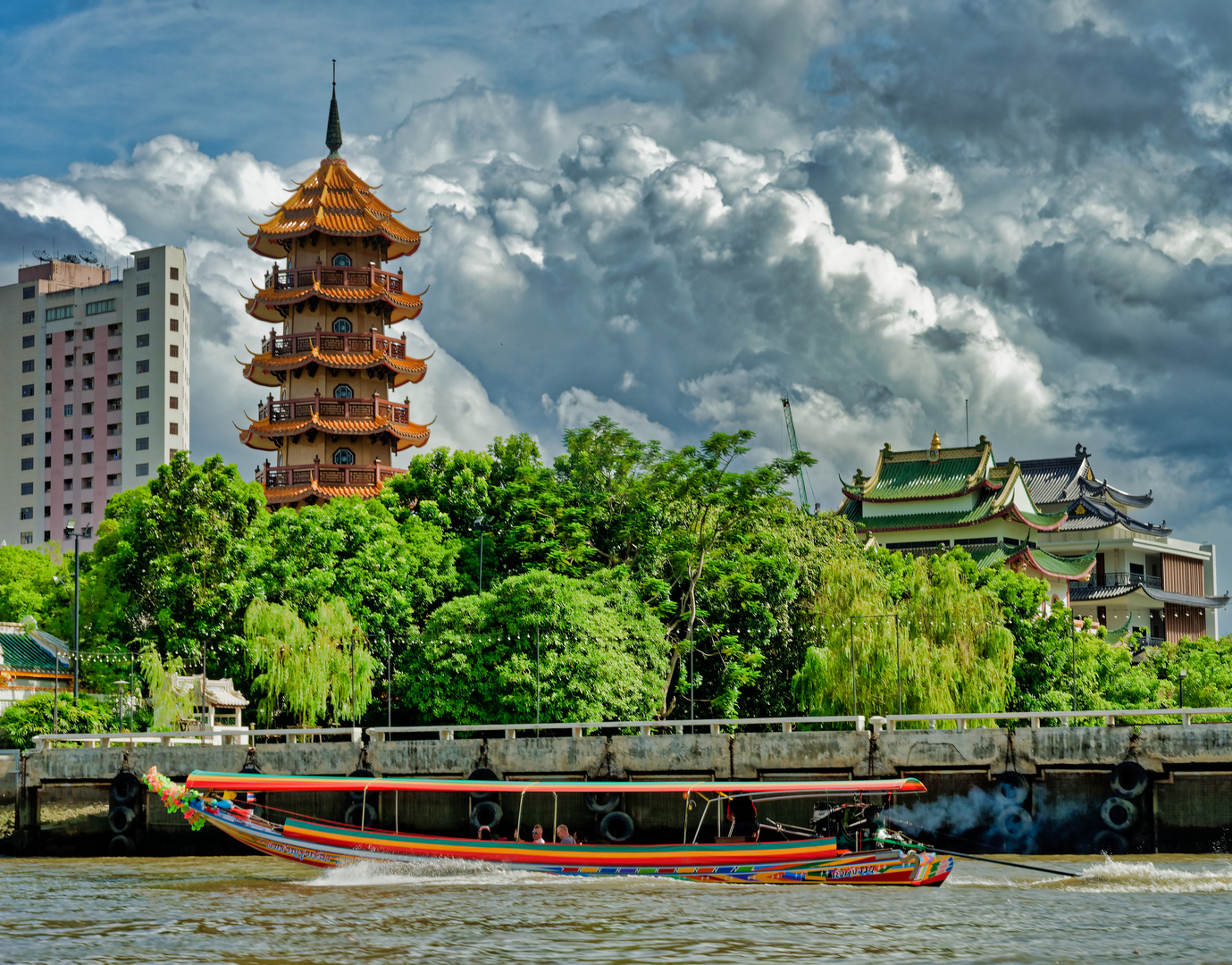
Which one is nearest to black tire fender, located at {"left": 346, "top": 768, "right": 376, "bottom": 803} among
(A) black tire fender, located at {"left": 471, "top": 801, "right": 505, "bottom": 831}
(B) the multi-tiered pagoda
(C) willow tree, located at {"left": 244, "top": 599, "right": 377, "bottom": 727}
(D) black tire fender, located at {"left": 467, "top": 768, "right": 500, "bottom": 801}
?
(D) black tire fender, located at {"left": 467, "top": 768, "right": 500, "bottom": 801}

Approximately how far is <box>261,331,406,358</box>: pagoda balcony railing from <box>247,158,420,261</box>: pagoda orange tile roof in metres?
5.15

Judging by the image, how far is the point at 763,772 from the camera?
33750mm

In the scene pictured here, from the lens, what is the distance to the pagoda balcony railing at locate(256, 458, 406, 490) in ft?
218

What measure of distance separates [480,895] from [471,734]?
61.4ft

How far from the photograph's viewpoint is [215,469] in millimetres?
49562

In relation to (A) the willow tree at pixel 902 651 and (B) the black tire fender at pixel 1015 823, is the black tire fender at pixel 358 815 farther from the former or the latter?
(A) the willow tree at pixel 902 651

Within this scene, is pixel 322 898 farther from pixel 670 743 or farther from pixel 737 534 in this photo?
pixel 737 534

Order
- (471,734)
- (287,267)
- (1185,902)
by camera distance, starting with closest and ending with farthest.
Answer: (1185,902), (471,734), (287,267)

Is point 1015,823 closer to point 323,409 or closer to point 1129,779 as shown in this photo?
point 1129,779

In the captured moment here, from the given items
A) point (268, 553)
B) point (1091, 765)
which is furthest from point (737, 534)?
point (1091, 765)

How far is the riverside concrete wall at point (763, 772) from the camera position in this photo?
31.2 metres

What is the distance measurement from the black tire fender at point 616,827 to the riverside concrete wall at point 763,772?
0.50 metres

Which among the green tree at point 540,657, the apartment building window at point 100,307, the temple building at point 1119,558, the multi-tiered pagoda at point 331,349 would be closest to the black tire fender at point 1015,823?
the green tree at point 540,657

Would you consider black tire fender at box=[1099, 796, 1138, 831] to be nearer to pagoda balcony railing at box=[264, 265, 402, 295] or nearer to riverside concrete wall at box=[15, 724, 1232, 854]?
riverside concrete wall at box=[15, 724, 1232, 854]
